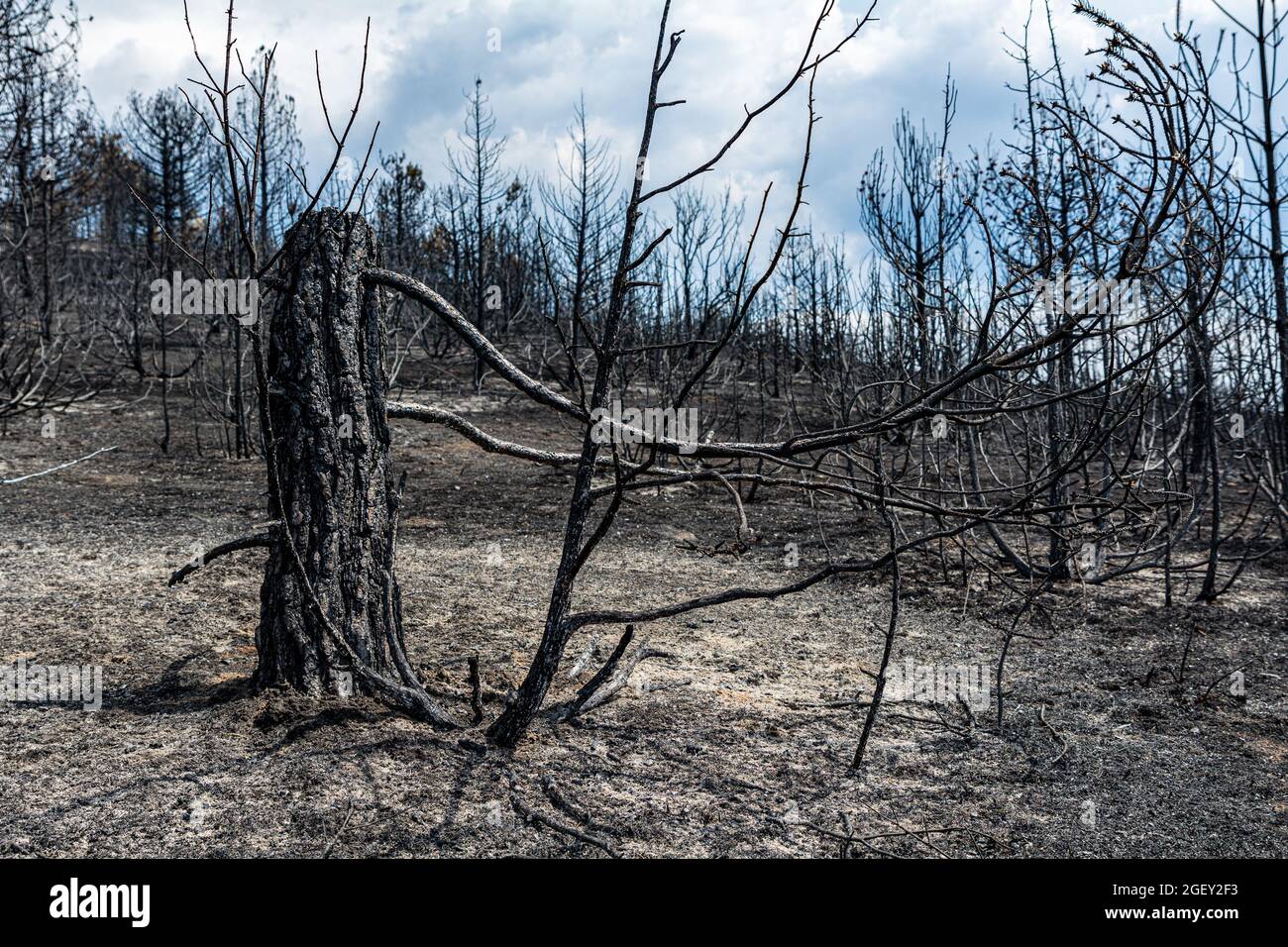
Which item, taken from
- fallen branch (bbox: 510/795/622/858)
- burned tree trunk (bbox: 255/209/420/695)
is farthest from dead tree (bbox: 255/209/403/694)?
A: fallen branch (bbox: 510/795/622/858)

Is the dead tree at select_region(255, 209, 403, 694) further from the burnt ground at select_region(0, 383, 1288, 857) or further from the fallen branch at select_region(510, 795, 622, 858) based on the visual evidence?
the fallen branch at select_region(510, 795, 622, 858)

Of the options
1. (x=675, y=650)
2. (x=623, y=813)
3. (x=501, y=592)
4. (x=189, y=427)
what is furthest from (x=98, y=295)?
(x=623, y=813)

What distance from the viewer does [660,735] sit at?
350 centimetres

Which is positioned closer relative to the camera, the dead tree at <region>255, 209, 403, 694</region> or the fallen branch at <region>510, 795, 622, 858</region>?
the fallen branch at <region>510, 795, 622, 858</region>

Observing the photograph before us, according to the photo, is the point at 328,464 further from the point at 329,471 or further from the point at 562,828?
the point at 562,828

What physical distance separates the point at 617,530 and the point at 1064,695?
4.37m

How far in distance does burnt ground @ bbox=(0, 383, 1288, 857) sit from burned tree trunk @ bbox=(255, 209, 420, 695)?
0.21 metres

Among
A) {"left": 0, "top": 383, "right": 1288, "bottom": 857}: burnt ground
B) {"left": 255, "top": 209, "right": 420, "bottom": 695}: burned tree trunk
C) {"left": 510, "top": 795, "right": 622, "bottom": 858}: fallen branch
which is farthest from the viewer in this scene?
{"left": 255, "top": 209, "right": 420, "bottom": 695}: burned tree trunk

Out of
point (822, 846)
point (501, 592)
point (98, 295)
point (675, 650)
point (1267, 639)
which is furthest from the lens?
point (98, 295)

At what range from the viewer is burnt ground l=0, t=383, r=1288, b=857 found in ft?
9.11

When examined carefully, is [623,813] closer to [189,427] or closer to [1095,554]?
[1095,554]

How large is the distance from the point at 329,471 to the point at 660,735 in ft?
5.05

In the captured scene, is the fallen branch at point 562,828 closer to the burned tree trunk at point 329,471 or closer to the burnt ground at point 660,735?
the burnt ground at point 660,735

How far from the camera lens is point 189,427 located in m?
12.7
